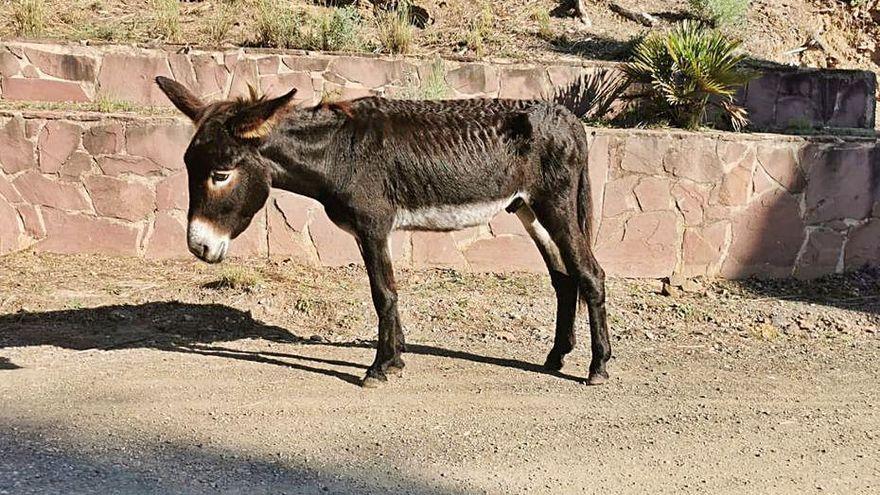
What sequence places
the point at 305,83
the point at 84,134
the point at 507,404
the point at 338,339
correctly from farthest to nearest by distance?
the point at 305,83 → the point at 84,134 → the point at 338,339 → the point at 507,404

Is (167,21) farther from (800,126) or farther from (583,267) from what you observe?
(800,126)

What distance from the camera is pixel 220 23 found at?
39.3 ft

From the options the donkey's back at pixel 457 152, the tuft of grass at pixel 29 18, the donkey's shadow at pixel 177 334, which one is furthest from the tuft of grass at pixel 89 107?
the donkey's back at pixel 457 152

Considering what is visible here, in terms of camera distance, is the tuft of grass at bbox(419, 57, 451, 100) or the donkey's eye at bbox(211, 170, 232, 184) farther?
the tuft of grass at bbox(419, 57, 451, 100)

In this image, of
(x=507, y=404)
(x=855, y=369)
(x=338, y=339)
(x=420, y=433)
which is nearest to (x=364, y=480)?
(x=420, y=433)

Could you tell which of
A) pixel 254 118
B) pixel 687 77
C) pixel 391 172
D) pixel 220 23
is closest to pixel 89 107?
pixel 220 23

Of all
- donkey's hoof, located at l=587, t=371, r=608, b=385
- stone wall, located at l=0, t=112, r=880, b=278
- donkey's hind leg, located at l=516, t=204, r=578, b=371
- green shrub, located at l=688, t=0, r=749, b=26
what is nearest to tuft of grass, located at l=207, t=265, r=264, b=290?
stone wall, located at l=0, t=112, r=880, b=278

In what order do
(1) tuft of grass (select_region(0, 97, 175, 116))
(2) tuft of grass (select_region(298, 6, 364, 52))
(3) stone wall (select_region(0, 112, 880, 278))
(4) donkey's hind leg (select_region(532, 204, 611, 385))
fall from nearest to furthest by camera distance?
(4) donkey's hind leg (select_region(532, 204, 611, 385))
(3) stone wall (select_region(0, 112, 880, 278))
(1) tuft of grass (select_region(0, 97, 175, 116))
(2) tuft of grass (select_region(298, 6, 364, 52))

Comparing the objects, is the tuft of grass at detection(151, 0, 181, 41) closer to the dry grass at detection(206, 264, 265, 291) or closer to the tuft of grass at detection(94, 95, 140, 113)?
the tuft of grass at detection(94, 95, 140, 113)

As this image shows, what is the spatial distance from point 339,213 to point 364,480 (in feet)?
6.85

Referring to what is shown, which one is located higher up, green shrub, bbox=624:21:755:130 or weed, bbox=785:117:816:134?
green shrub, bbox=624:21:755:130

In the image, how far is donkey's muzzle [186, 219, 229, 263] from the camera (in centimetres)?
611

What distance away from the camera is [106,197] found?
9.38 metres

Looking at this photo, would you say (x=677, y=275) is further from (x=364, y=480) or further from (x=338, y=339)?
(x=364, y=480)
